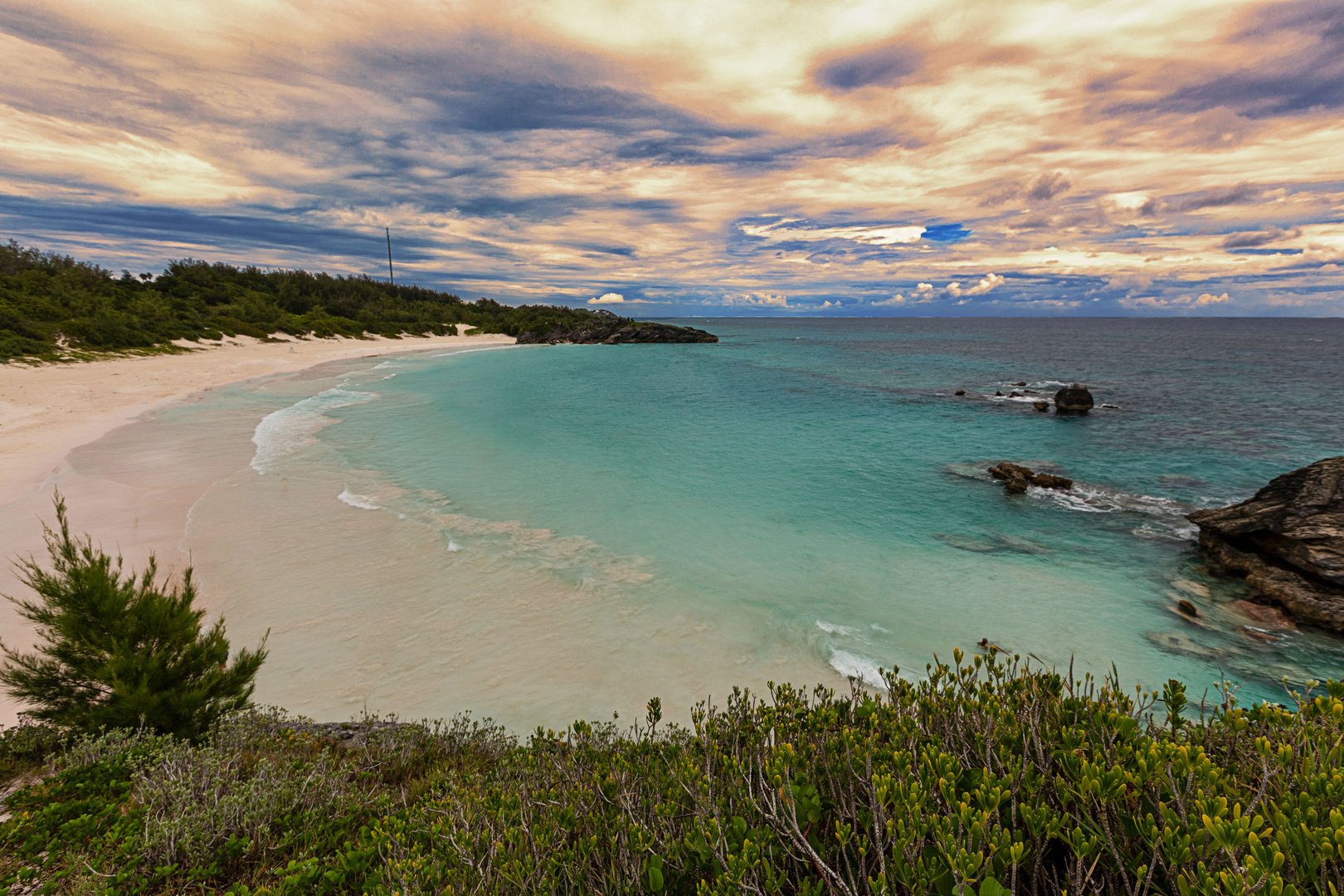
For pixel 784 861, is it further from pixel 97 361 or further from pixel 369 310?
pixel 369 310

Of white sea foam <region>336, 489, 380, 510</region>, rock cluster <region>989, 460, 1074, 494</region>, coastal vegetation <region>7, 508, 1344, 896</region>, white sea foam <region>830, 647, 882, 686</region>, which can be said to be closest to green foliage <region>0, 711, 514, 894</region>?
coastal vegetation <region>7, 508, 1344, 896</region>

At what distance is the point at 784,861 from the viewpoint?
A: 9.57 ft

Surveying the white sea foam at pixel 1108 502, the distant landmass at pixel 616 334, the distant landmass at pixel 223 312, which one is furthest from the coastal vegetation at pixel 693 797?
the distant landmass at pixel 616 334

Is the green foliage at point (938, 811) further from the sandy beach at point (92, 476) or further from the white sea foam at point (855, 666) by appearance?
the sandy beach at point (92, 476)

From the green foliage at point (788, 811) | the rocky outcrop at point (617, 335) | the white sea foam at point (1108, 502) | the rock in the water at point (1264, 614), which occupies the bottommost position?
the rock in the water at point (1264, 614)

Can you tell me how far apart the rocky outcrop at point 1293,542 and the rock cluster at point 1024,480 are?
5.03 metres

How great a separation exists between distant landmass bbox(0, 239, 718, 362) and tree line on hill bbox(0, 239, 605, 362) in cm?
16

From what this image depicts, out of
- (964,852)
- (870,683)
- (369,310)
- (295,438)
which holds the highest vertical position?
(369,310)

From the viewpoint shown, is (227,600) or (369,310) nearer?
(227,600)

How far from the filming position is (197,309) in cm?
6944

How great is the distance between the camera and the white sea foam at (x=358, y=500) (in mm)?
16172

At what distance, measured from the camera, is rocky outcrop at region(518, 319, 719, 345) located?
379 feet

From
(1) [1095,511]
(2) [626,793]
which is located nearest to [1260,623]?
(1) [1095,511]

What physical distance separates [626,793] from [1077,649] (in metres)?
→ 10.6
